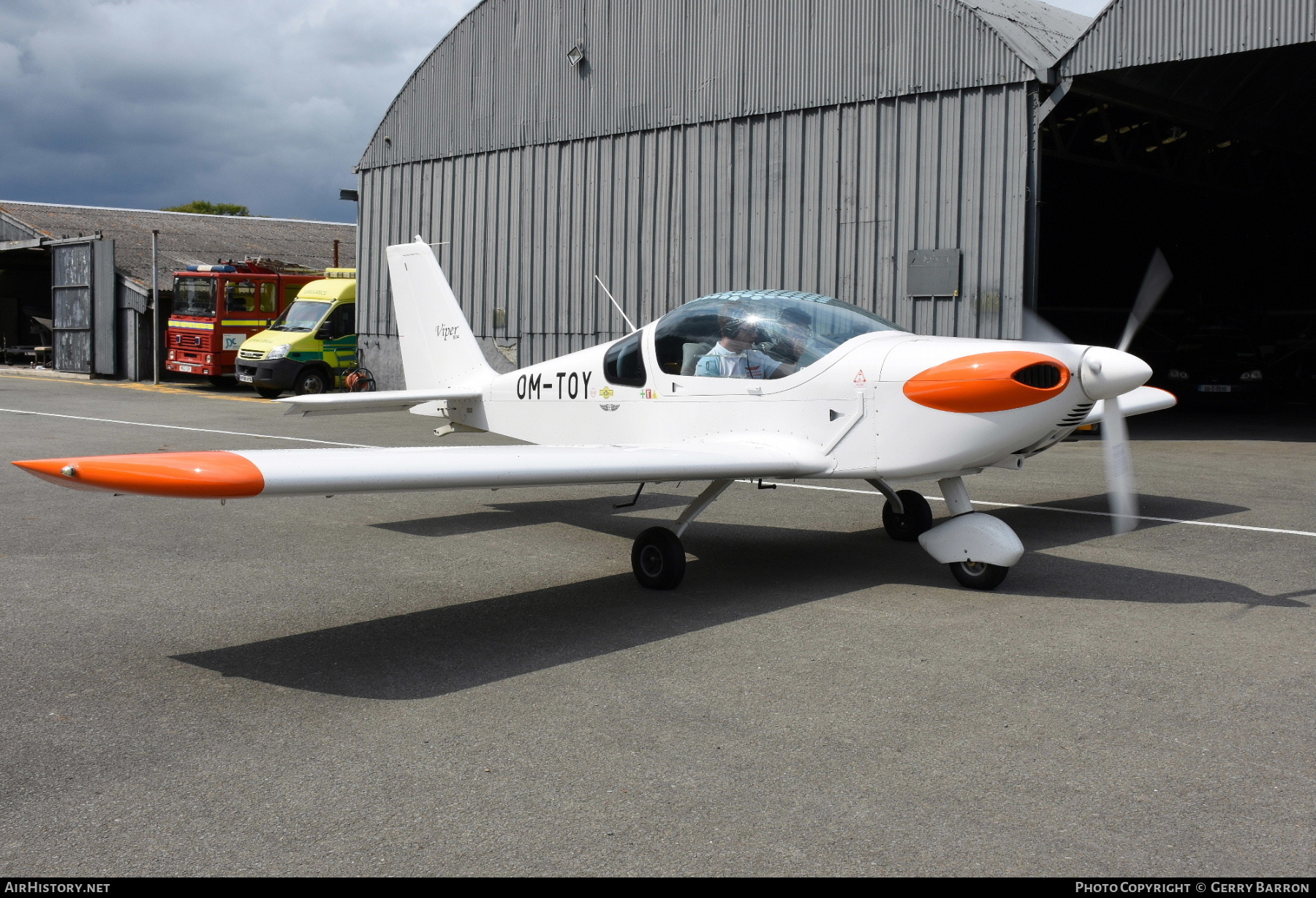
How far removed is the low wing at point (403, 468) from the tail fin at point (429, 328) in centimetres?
311

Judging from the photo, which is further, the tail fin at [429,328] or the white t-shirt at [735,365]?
the tail fin at [429,328]

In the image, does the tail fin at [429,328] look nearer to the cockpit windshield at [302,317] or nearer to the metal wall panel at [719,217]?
the metal wall panel at [719,217]

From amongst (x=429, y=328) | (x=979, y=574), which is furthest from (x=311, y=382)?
(x=979, y=574)

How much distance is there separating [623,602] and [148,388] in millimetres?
21716

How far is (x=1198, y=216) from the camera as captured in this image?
91.5 feet

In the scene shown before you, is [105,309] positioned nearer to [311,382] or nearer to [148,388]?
[148,388]

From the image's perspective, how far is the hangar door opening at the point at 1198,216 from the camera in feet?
59.4

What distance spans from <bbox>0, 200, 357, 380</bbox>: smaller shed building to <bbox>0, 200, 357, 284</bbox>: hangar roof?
5cm

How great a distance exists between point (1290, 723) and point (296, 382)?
19656 millimetres

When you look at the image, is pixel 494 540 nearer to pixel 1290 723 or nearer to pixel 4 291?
pixel 1290 723

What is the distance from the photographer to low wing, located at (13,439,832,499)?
4.28m

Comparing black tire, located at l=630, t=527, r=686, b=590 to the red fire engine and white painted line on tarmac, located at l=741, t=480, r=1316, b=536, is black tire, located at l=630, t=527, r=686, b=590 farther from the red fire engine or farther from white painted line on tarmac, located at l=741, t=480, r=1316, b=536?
the red fire engine

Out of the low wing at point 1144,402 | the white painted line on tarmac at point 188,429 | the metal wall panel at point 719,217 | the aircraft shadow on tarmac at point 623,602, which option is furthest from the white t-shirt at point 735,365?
the metal wall panel at point 719,217
